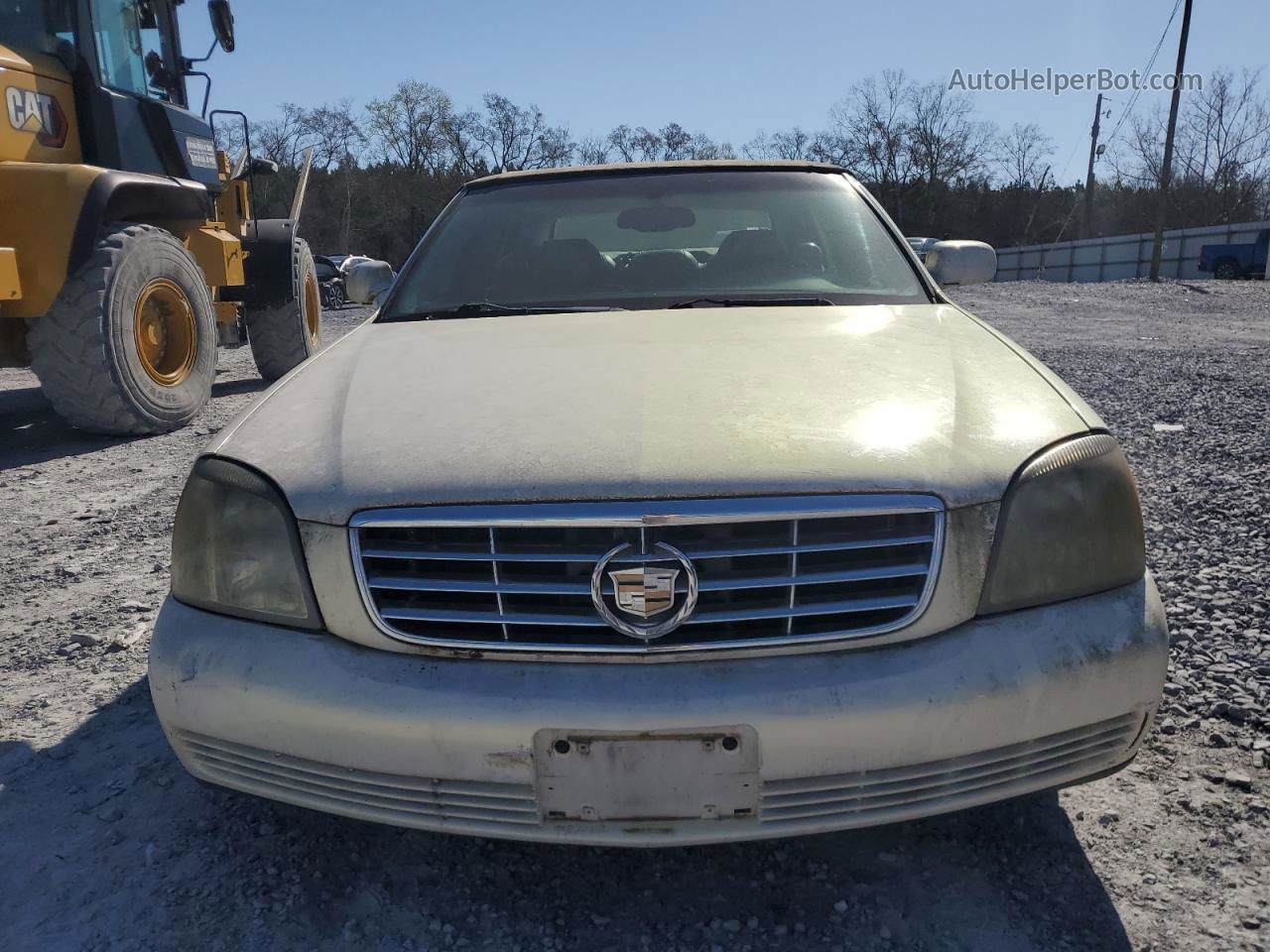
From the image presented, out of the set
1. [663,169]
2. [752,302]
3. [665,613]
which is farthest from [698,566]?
[663,169]

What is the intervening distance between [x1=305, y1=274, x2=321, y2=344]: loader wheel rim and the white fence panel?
26553mm

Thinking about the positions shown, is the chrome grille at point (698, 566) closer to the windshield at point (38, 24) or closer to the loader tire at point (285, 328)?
the windshield at point (38, 24)

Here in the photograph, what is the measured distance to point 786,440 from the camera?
1.69 metres

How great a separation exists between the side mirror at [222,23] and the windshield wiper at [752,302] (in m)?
4.72

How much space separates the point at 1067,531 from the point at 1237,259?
110 feet

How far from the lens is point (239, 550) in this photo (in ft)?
5.78

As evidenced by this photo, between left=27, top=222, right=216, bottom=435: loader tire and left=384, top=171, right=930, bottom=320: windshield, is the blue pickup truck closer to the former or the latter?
left=27, top=222, right=216, bottom=435: loader tire

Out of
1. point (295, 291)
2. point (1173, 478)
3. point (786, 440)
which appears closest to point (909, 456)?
point (786, 440)

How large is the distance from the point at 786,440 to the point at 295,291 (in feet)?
25.0

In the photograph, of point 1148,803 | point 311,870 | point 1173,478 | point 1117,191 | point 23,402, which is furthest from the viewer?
point 1117,191

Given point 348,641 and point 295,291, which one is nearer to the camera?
point 348,641

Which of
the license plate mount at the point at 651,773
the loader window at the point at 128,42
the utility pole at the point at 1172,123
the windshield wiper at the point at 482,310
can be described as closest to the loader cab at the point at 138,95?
the loader window at the point at 128,42

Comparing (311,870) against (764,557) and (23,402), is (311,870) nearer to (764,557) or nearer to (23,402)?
(764,557)

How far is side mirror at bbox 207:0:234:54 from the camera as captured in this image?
228 inches
